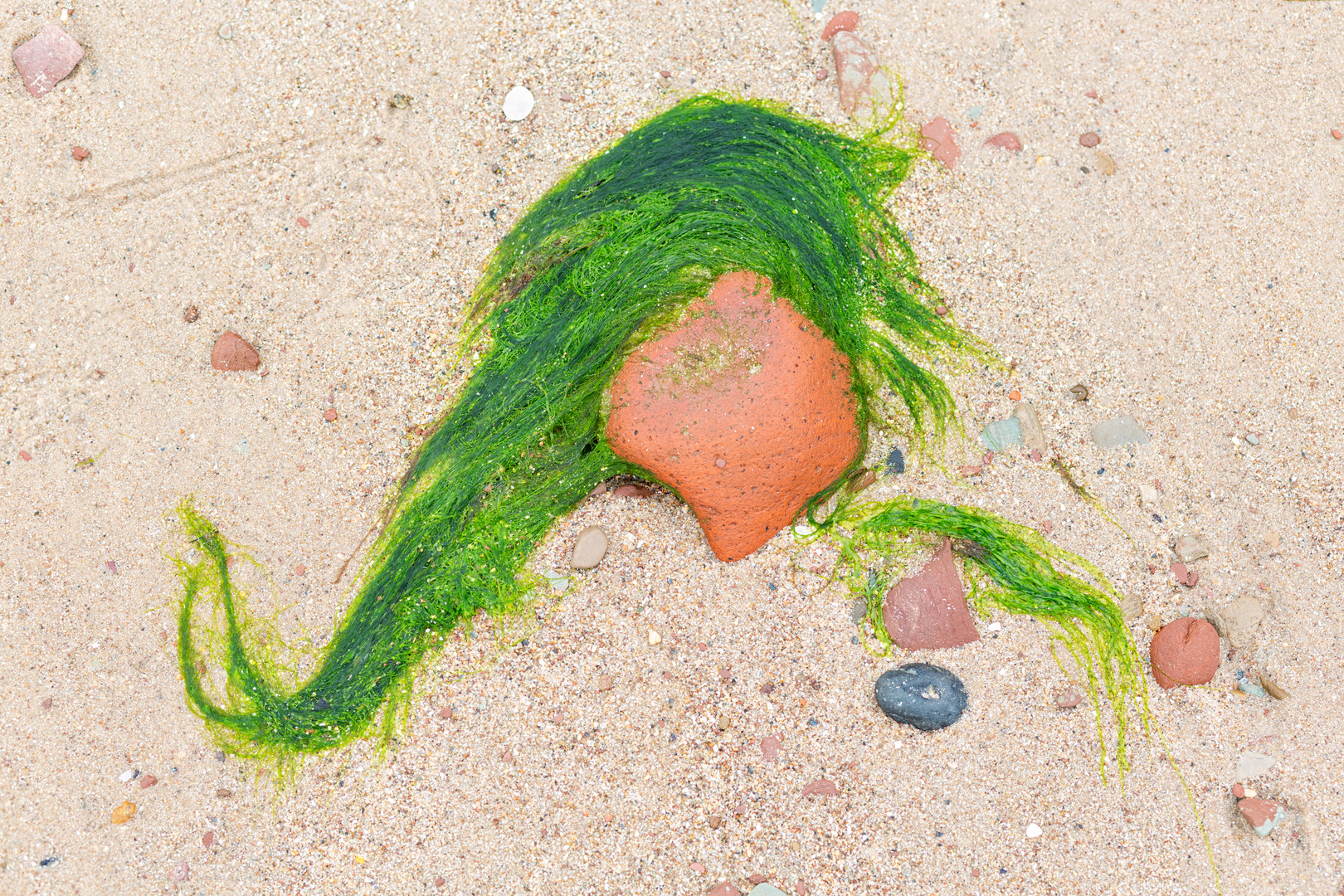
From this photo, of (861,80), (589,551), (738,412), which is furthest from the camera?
(861,80)

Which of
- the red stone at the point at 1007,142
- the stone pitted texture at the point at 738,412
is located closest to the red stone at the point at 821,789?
the stone pitted texture at the point at 738,412

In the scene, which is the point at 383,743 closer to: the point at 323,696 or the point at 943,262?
the point at 323,696

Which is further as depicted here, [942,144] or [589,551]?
[942,144]

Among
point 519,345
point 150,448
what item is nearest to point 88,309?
point 150,448

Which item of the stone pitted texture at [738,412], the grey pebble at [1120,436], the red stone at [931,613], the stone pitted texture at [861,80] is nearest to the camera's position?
the stone pitted texture at [738,412]

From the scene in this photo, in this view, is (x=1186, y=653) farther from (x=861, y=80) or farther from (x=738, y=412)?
(x=861, y=80)

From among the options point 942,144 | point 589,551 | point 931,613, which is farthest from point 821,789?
point 942,144

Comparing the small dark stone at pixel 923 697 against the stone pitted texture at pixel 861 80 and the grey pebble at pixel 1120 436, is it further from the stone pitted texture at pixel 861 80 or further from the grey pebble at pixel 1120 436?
the stone pitted texture at pixel 861 80
